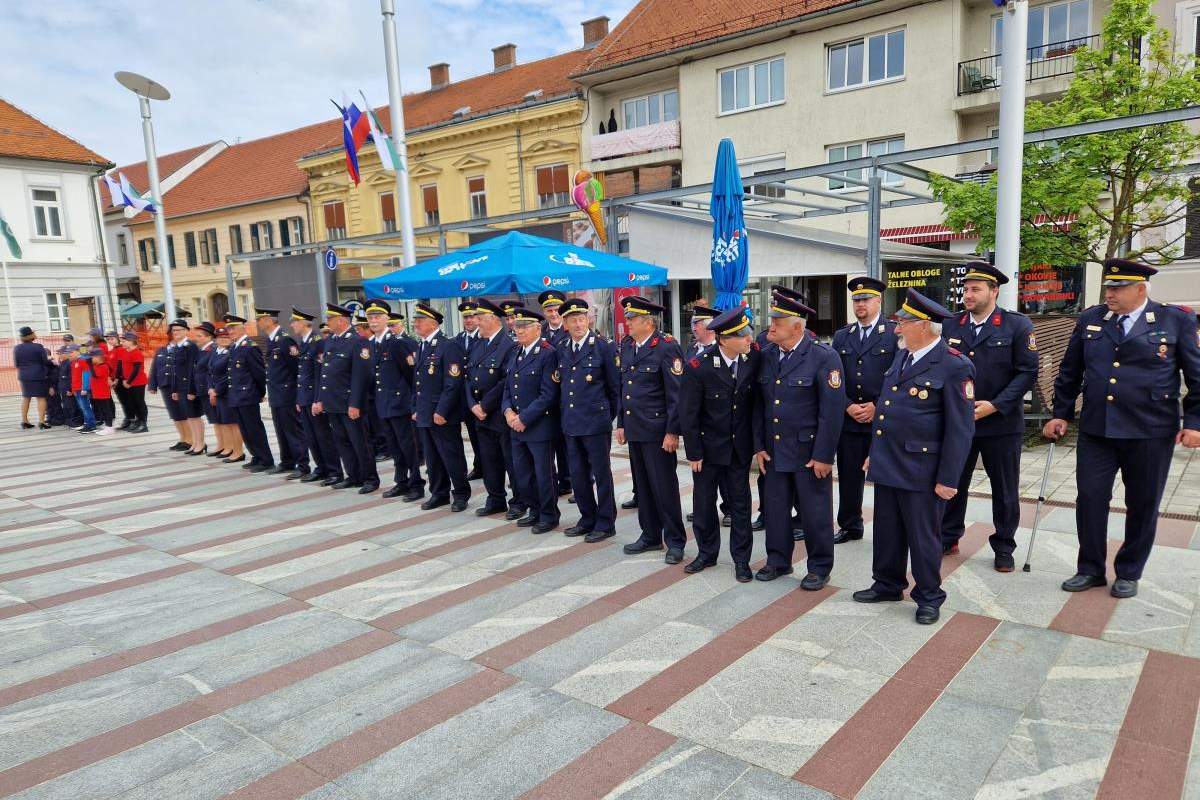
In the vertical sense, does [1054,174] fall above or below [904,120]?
below

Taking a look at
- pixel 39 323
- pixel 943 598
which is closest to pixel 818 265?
pixel 943 598

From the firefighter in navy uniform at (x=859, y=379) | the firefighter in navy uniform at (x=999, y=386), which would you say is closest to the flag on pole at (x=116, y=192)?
the firefighter in navy uniform at (x=859, y=379)

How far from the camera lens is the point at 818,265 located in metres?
10.1

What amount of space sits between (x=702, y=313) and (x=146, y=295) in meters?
48.0

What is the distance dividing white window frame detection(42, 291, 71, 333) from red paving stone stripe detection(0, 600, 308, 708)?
31.4 metres

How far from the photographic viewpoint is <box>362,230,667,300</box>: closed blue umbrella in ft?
29.2

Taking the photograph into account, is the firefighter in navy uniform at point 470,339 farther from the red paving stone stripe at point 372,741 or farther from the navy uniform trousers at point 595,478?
the red paving stone stripe at point 372,741

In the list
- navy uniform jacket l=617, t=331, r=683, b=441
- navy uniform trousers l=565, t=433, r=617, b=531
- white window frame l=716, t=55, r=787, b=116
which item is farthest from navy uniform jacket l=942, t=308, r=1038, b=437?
white window frame l=716, t=55, r=787, b=116

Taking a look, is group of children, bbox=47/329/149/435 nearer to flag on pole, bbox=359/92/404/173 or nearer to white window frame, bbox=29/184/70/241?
flag on pole, bbox=359/92/404/173

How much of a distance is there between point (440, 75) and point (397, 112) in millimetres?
26892

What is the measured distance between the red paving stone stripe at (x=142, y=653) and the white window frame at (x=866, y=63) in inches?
836

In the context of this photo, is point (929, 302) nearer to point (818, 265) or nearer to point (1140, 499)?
point (1140, 499)

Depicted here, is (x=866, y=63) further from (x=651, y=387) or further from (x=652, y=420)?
(x=652, y=420)

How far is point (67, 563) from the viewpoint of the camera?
6.50 meters
